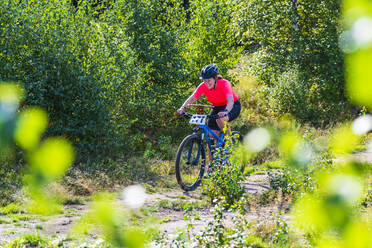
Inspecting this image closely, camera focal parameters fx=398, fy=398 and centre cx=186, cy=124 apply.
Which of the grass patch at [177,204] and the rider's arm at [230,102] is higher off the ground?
the rider's arm at [230,102]

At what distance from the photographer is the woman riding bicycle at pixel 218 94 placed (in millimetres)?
6316

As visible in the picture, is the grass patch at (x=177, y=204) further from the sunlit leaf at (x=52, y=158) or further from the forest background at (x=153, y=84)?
the sunlit leaf at (x=52, y=158)

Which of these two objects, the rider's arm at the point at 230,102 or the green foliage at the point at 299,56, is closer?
the rider's arm at the point at 230,102

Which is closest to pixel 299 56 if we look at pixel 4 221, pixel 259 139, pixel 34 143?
pixel 4 221

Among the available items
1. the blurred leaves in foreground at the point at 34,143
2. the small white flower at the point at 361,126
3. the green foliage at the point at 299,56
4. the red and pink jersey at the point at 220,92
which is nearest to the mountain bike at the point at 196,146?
the red and pink jersey at the point at 220,92

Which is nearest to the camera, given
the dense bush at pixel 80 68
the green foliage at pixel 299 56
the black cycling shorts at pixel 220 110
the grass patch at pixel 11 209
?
the grass patch at pixel 11 209

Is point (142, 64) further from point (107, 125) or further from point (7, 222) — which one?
point (7, 222)

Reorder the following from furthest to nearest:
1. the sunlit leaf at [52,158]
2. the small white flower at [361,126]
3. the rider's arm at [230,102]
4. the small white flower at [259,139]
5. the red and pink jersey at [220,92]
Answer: the red and pink jersey at [220,92]
the rider's arm at [230,102]
the small white flower at [259,139]
the small white flower at [361,126]
the sunlit leaf at [52,158]

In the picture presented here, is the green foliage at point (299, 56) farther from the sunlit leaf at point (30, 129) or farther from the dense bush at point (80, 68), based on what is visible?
the sunlit leaf at point (30, 129)

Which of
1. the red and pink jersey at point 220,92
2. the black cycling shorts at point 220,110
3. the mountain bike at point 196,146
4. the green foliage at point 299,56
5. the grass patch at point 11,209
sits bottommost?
the grass patch at point 11,209

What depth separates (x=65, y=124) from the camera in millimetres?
8602

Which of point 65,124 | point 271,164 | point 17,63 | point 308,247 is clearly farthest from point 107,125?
point 308,247

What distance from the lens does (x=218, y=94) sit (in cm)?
662

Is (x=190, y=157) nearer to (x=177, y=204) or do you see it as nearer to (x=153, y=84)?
(x=177, y=204)
